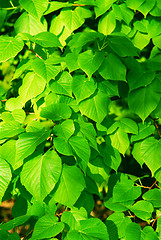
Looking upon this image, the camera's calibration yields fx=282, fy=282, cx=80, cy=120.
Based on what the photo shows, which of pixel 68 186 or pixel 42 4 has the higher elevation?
pixel 42 4

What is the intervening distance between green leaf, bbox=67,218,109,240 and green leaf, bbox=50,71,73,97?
79 centimetres

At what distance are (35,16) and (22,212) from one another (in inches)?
53.4

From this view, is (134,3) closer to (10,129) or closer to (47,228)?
(10,129)

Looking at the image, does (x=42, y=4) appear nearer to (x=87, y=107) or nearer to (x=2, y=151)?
(x=87, y=107)

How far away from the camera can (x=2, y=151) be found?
1.71m

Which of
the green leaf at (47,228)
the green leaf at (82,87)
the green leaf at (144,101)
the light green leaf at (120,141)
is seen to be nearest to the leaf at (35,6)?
the green leaf at (82,87)

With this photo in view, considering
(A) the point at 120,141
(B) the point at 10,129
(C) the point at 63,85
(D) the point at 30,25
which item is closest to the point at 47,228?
(B) the point at 10,129

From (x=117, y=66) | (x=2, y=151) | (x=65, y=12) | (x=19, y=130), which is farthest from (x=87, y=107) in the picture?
(x=65, y=12)

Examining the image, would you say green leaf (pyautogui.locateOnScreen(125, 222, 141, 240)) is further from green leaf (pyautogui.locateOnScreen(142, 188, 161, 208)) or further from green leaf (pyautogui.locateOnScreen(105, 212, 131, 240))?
green leaf (pyautogui.locateOnScreen(142, 188, 161, 208))

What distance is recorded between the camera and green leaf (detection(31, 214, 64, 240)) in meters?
1.56

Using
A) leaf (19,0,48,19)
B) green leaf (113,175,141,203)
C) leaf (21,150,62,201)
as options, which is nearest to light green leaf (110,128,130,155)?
green leaf (113,175,141,203)

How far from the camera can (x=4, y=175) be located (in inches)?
64.1

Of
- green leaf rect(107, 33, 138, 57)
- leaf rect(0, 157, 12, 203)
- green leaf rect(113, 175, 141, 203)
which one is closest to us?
leaf rect(0, 157, 12, 203)

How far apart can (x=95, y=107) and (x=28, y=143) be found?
Answer: 1.64 ft
